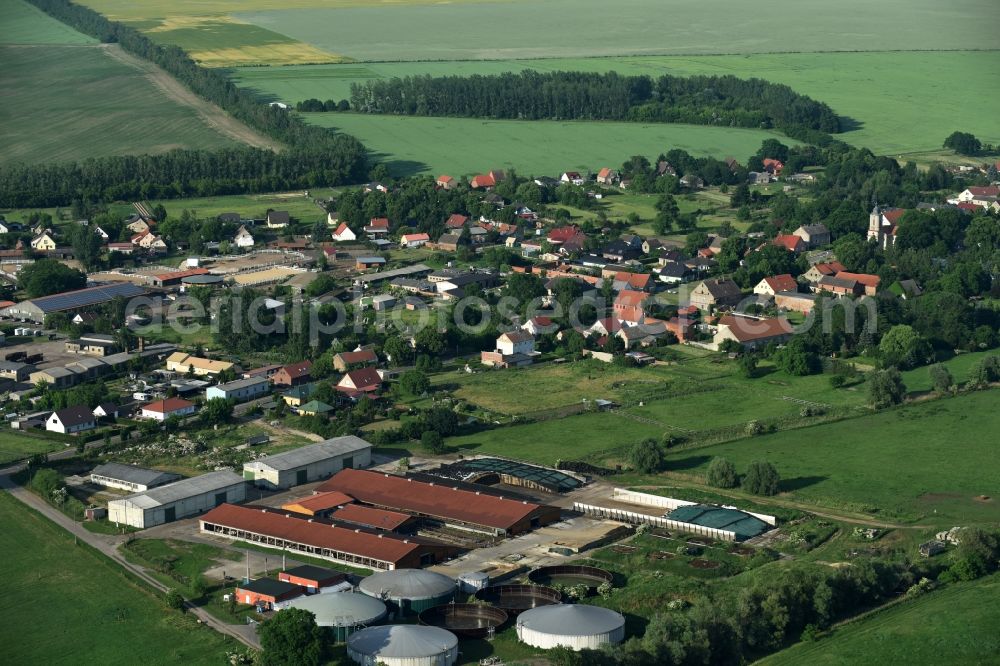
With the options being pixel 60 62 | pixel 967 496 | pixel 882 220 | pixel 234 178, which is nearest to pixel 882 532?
pixel 967 496

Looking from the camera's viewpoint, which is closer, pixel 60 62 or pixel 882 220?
pixel 882 220

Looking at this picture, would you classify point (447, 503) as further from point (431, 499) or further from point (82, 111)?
point (82, 111)

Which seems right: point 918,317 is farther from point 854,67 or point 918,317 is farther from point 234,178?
point 854,67

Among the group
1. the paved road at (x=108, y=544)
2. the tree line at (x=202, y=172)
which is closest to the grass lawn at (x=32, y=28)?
the tree line at (x=202, y=172)

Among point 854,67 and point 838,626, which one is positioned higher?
point 854,67

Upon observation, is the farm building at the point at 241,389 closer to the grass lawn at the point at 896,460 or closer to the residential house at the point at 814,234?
the grass lawn at the point at 896,460

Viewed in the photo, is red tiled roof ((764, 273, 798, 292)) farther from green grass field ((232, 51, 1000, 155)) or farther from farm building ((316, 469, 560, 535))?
green grass field ((232, 51, 1000, 155))
